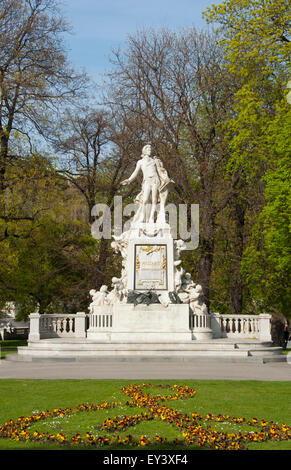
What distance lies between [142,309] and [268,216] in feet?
26.8

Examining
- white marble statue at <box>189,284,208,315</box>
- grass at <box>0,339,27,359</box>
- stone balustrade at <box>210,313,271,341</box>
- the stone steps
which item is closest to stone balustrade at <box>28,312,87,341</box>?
grass at <box>0,339,27,359</box>

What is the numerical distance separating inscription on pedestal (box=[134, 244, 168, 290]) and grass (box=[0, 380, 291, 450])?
904cm

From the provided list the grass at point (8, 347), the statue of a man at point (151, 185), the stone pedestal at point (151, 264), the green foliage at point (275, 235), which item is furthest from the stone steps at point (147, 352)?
the green foliage at point (275, 235)

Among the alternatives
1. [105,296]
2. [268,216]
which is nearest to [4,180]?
[105,296]

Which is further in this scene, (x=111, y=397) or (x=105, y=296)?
(x=105, y=296)

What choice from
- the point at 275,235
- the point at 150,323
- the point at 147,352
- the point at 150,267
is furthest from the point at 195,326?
the point at 275,235

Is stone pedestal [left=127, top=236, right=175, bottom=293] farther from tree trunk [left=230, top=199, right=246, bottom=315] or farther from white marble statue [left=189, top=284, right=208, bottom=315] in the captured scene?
tree trunk [left=230, top=199, right=246, bottom=315]

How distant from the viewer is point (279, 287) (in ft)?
97.5

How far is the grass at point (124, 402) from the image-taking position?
29.0 ft

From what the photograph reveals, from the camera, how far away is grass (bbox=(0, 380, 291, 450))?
8852mm

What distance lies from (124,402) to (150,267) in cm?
1194

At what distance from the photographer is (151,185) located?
23906mm
